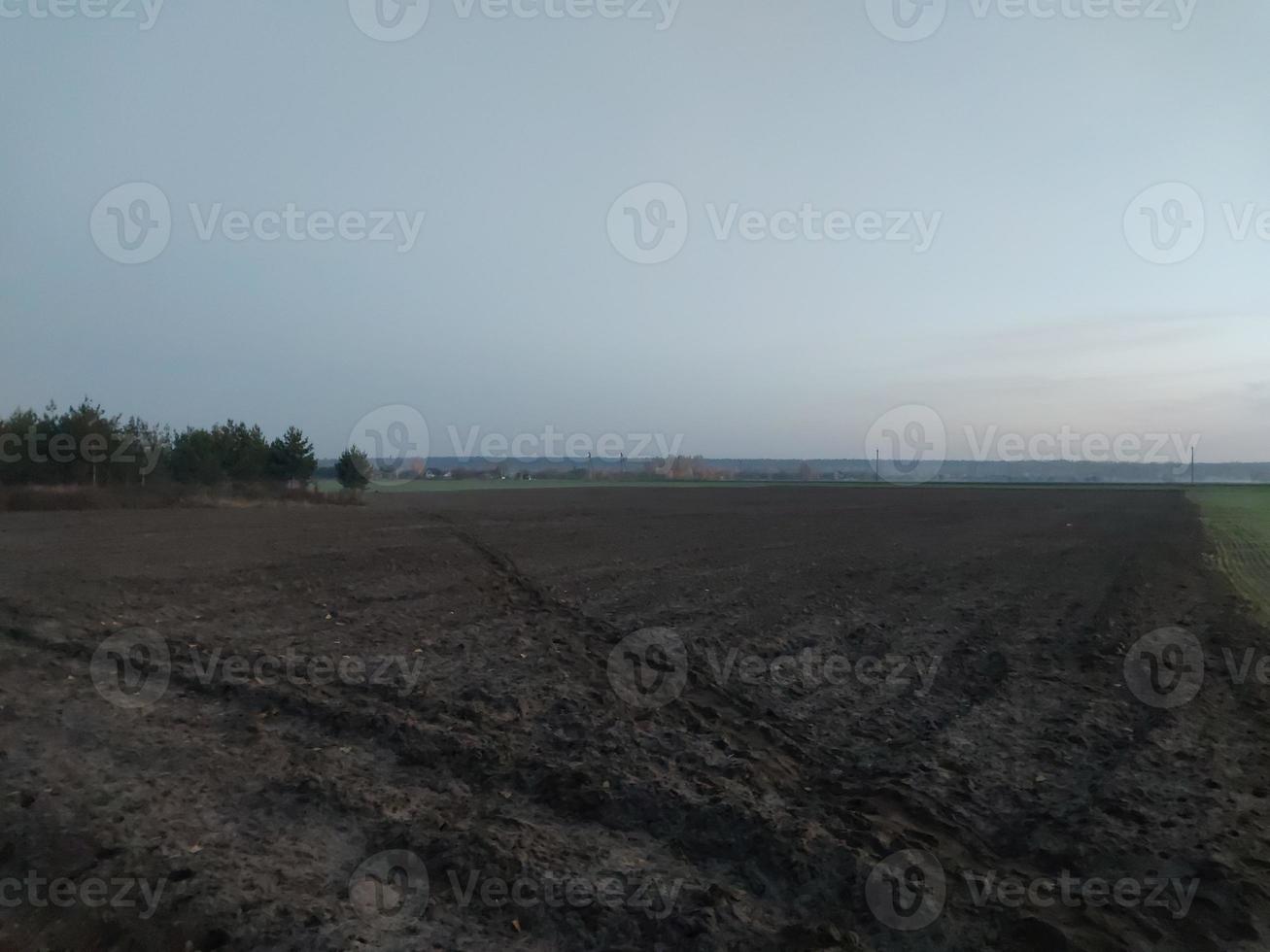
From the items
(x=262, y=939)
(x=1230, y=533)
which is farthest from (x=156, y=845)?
(x=1230, y=533)

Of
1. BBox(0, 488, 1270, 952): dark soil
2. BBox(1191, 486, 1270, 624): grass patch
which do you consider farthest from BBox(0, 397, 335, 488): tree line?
BBox(1191, 486, 1270, 624): grass patch

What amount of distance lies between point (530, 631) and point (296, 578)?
6.64 metres

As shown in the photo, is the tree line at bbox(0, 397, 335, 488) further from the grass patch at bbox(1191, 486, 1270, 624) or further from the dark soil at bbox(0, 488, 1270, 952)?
the grass patch at bbox(1191, 486, 1270, 624)

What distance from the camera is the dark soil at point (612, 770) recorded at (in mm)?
4785

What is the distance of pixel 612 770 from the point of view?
692 centimetres

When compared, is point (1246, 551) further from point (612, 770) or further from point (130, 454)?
point (130, 454)

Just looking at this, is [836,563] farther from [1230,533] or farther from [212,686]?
[1230,533]

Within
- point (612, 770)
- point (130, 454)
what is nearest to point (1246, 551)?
point (612, 770)

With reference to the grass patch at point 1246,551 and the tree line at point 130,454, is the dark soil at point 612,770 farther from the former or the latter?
the tree line at point 130,454

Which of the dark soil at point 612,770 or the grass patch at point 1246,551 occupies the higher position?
the grass patch at point 1246,551

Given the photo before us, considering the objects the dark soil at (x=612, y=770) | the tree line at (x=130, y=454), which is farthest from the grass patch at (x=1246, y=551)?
the tree line at (x=130, y=454)

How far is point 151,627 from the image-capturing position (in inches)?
460

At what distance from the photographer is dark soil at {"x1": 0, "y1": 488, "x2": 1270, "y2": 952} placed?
4785 mm

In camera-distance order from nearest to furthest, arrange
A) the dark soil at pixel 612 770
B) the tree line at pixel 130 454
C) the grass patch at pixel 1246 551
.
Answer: the dark soil at pixel 612 770 → the grass patch at pixel 1246 551 → the tree line at pixel 130 454
